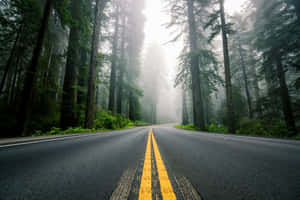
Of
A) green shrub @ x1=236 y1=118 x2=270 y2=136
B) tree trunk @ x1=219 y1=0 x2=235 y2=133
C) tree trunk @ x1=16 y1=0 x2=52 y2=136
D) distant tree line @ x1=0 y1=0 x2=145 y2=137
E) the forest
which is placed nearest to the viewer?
tree trunk @ x1=16 y1=0 x2=52 y2=136

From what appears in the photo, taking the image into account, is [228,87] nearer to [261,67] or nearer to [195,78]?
[195,78]

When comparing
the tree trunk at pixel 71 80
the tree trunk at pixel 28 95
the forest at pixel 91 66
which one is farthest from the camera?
the tree trunk at pixel 71 80

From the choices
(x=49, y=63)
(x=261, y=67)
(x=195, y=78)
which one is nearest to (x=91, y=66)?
(x=49, y=63)

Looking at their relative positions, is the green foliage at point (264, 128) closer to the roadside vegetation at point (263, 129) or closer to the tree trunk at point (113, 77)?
the roadside vegetation at point (263, 129)

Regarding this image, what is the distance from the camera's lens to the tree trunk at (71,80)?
8.55 m

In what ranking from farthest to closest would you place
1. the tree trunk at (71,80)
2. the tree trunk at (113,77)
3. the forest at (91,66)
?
the tree trunk at (113,77), the tree trunk at (71,80), the forest at (91,66)

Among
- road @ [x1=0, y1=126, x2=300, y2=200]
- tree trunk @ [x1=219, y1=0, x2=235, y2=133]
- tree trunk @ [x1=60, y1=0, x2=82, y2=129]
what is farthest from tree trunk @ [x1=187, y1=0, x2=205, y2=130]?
road @ [x1=0, y1=126, x2=300, y2=200]

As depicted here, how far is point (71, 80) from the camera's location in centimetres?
914

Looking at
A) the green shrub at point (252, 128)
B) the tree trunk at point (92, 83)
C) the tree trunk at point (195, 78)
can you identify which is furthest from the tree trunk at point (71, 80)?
the green shrub at point (252, 128)

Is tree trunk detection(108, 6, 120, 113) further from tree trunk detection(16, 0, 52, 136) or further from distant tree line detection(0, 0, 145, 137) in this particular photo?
tree trunk detection(16, 0, 52, 136)

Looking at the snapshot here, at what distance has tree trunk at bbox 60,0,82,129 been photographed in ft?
28.1

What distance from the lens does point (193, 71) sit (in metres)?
11.7

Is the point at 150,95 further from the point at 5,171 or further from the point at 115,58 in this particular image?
the point at 5,171

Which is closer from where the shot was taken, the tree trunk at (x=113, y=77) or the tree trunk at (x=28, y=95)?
the tree trunk at (x=28, y=95)
